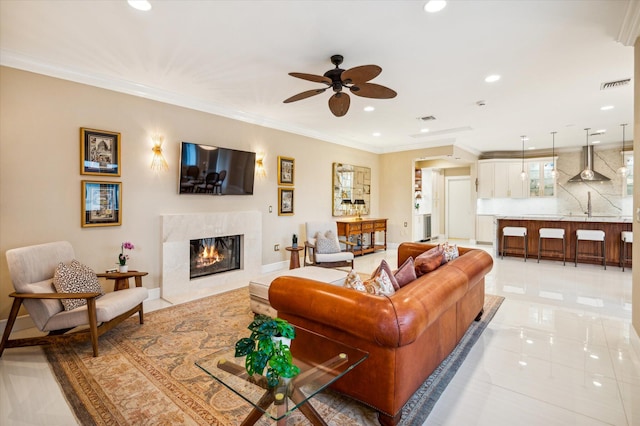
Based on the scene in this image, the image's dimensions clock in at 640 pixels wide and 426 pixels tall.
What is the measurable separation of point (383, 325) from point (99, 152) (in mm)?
3828

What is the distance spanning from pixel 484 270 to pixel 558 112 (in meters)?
3.93

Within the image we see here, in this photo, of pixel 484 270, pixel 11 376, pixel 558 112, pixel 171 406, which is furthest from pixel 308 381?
pixel 558 112

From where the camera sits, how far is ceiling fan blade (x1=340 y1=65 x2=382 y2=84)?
270cm

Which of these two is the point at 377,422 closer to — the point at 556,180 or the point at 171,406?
the point at 171,406

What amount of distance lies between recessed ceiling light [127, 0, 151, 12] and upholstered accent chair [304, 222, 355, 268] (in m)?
3.93

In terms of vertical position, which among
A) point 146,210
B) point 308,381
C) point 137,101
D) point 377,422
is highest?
point 137,101

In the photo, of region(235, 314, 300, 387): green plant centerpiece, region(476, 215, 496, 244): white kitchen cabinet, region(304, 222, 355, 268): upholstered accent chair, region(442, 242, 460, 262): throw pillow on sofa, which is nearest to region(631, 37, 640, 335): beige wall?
region(442, 242, 460, 262): throw pillow on sofa

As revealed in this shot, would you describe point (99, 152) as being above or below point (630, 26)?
below

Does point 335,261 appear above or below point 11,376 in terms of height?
above

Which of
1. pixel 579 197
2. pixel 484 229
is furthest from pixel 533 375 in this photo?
pixel 579 197

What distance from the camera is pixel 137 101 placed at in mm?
4027

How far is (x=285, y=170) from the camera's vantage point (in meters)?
5.95

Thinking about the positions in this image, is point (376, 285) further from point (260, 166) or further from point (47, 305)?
point (260, 166)

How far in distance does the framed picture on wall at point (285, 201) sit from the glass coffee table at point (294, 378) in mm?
4052
